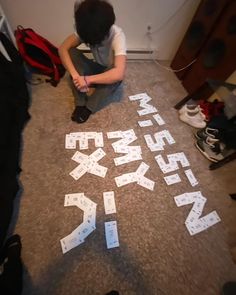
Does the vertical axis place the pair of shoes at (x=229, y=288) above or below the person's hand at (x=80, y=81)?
below

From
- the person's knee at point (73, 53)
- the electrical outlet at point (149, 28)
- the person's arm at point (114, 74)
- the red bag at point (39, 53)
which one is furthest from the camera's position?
the electrical outlet at point (149, 28)

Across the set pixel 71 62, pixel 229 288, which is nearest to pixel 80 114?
pixel 71 62

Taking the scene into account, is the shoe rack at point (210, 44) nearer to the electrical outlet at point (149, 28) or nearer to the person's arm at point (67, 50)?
the electrical outlet at point (149, 28)

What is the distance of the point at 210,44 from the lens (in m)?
1.55

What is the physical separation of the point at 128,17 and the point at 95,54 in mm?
620

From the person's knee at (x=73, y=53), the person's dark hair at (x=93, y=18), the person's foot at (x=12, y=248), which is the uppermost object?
the person's dark hair at (x=93, y=18)

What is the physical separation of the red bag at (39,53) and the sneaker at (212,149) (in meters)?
1.33

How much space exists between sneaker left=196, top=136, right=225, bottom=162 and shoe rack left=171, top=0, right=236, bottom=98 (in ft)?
1.73

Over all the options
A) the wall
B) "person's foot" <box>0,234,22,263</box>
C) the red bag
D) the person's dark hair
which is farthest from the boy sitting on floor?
"person's foot" <box>0,234,22,263</box>

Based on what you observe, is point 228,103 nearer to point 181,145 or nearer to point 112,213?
point 181,145

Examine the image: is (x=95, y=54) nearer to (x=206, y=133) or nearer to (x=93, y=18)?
(x=93, y=18)

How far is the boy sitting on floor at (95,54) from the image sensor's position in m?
1.00

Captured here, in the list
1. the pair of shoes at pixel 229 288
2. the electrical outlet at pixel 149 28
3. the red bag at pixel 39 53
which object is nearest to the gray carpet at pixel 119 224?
the pair of shoes at pixel 229 288

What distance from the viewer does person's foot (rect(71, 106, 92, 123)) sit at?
57.1 inches
